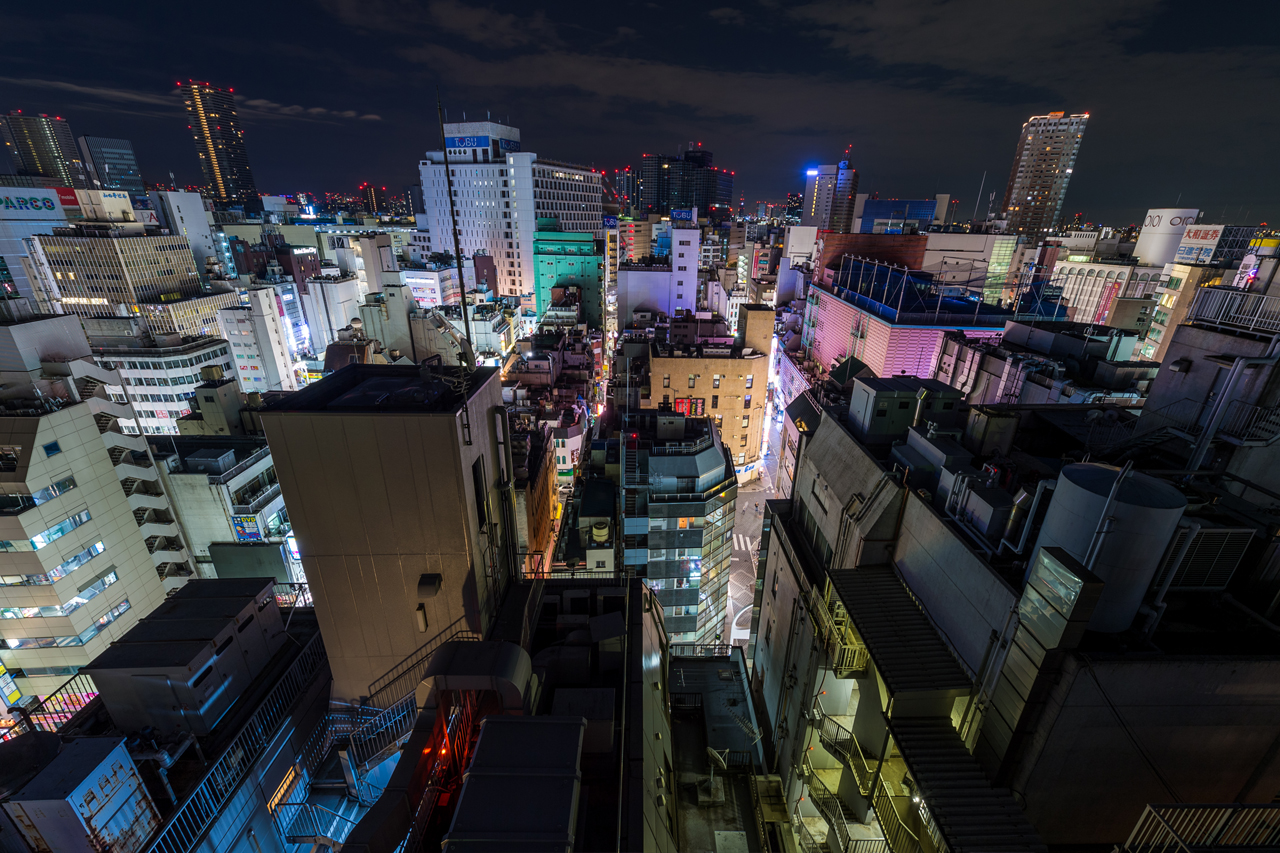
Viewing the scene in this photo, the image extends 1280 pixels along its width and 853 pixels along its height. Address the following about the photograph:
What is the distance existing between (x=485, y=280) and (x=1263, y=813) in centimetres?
9160

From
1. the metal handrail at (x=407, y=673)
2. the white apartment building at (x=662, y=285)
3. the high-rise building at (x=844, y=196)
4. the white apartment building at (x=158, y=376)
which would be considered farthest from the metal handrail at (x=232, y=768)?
the high-rise building at (x=844, y=196)

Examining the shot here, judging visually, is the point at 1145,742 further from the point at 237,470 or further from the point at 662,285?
the point at 662,285

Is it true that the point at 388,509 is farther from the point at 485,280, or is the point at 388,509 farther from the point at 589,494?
the point at 485,280

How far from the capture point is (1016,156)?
152 meters

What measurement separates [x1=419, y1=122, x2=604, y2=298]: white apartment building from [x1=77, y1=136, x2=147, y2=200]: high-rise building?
147 metres

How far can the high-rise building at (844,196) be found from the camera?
160 m

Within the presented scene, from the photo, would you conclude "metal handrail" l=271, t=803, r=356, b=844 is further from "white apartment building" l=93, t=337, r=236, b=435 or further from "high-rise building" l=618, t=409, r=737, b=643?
"white apartment building" l=93, t=337, r=236, b=435

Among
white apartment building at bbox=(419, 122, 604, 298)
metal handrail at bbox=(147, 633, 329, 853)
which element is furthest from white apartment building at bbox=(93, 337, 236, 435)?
metal handrail at bbox=(147, 633, 329, 853)

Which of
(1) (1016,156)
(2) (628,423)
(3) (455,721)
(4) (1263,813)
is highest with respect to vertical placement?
(1) (1016,156)

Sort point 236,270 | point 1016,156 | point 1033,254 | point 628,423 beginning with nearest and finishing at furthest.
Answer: point 628,423
point 1033,254
point 236,270
point 1016,156

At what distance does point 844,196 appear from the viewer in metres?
165

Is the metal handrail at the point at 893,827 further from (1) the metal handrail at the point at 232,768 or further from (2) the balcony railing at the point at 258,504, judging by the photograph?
(2) the balcony railing at the point at 258,504

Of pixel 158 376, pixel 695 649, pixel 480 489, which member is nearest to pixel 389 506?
pixel 480 489

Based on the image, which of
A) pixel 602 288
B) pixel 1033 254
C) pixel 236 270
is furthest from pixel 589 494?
pixel 236 270
